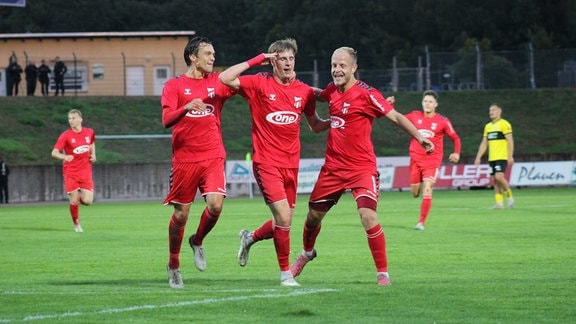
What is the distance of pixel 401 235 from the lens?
20609mm

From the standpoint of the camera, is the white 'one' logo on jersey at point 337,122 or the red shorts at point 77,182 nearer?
the white 'one' logo on jersey at point 337,122

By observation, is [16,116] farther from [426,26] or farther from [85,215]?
[426,26]

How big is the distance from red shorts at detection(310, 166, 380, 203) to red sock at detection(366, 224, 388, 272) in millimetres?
329

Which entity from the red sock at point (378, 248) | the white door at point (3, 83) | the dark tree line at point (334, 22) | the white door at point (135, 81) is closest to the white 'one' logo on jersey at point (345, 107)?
the red sock at point (378, 248)

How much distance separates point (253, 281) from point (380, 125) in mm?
48114

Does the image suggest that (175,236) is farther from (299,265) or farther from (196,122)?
(299,265)

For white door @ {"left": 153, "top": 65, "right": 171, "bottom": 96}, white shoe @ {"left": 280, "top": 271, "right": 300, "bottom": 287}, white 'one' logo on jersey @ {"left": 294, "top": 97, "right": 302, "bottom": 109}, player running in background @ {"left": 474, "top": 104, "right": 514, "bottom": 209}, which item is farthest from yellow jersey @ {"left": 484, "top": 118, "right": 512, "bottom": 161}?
white door @ {"left": 153, "top": 65, "right": 171, "bottom": 96}

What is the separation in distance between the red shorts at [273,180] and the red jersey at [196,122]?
652 mm

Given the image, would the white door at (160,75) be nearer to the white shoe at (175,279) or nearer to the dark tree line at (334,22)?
the dark tree line at (334,22)

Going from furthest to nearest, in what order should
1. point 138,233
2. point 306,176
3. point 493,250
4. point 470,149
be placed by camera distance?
1. point 470,149
2. point 306,176
3. point 138,233
4. point 493,250

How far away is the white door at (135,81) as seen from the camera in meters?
64.2

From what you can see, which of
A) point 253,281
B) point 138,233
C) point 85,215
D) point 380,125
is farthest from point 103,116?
point 253,281

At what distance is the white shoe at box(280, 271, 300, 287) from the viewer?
39.9 feet

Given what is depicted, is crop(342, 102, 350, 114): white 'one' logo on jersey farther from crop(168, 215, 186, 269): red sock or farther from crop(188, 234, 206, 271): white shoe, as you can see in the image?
crop(188, 234, 206, 271): white shoe
